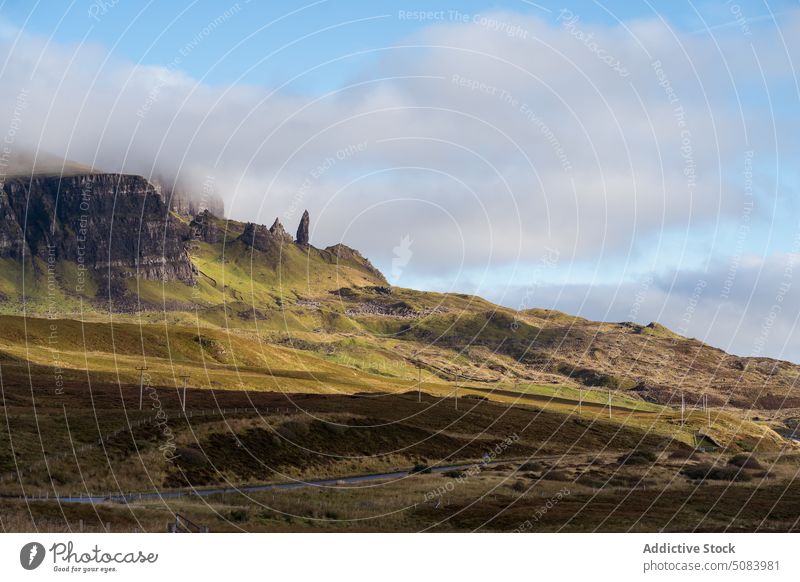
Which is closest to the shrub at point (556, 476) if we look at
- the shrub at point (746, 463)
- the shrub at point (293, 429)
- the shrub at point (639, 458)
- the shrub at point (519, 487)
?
the shrub at point (519, 487)

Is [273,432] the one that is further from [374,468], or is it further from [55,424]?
[55,424]

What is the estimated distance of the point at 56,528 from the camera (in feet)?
133

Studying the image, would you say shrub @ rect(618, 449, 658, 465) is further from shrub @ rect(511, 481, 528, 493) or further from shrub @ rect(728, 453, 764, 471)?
shrub @ rect(511, 481, 528, 493)

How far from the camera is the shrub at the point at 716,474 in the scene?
95.9 m

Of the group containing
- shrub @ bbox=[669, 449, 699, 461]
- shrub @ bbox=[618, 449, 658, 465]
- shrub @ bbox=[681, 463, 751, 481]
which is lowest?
shrub @ bbox=[618, 449, 658, 465]

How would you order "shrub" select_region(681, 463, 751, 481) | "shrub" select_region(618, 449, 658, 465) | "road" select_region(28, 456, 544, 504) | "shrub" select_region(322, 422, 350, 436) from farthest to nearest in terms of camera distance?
1. "shrub" select_region(618, 449, 658, 465)
2. "shrub" select_region(322, 422, 350, 436)
3. "shrub" select_region(681, 463, 751, 481)
4. "road" select_region(28, 456, 544, 504)

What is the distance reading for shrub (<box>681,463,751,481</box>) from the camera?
95938mm

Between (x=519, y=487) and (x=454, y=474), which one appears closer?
(x=519, y=487)

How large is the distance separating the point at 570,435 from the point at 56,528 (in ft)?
442

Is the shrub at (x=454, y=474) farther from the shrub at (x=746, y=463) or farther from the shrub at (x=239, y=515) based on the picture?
the shrub at (x=746, y=463)

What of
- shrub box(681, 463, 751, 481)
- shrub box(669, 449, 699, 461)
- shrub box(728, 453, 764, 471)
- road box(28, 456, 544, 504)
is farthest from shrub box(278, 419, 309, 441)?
shrub box(669, 449, 699, 461)

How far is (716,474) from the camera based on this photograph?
9931 cm

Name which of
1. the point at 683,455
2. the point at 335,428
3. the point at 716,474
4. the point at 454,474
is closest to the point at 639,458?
the point at 683,455

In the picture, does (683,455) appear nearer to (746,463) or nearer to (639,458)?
(639,458)
